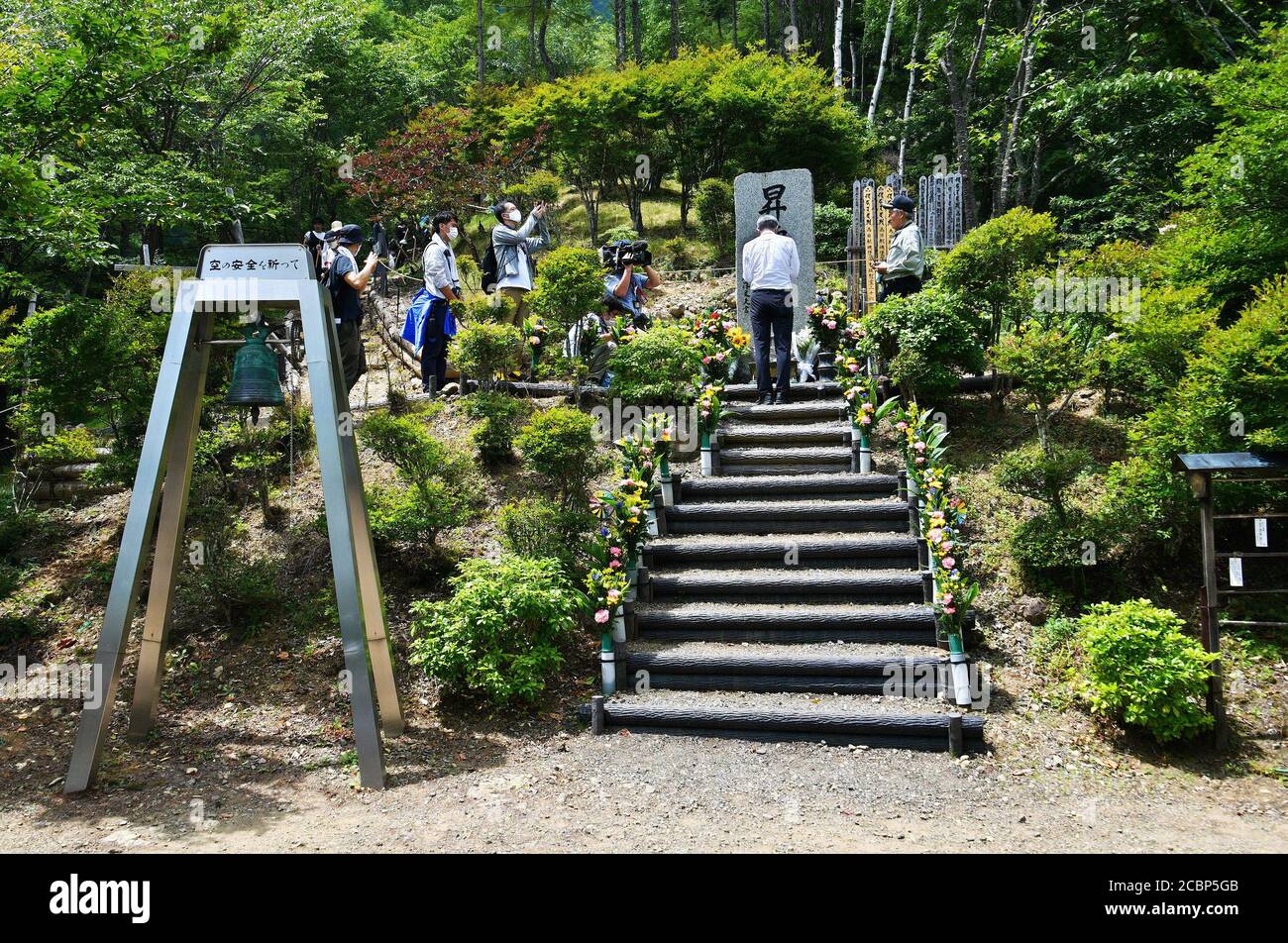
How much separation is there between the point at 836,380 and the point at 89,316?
25.4 ft

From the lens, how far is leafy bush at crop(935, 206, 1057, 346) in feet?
30.1

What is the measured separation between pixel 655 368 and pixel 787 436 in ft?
5.07

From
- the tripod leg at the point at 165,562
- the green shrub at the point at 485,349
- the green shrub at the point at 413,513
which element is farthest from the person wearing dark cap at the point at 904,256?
the tripod leg at the point at 165,562

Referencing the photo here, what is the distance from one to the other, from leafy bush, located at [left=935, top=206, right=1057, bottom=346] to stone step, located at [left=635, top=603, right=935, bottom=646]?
391 centimetres

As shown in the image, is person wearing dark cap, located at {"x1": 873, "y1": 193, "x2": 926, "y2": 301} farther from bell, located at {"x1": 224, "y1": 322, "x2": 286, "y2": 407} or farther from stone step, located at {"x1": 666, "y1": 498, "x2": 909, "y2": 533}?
bell, located at {"x1": 224, "y1": 322, "x2": 286, "y2": 407}

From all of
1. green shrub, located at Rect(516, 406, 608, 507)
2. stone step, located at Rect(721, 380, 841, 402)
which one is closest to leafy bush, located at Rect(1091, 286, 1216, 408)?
stone step, located at Rect(721, 380, 841, 402)

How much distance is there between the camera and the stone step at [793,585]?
706cm

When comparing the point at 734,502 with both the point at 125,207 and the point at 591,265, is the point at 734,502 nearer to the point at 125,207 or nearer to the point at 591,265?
the point at 591,265

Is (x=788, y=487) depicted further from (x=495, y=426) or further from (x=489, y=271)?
(x=489, y=271)

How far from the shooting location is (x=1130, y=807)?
5.25 m

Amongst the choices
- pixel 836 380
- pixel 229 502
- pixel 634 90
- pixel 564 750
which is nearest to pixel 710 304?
pixel 836 380

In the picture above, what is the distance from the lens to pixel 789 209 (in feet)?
37.4

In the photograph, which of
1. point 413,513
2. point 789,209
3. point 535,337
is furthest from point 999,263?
point 413,513

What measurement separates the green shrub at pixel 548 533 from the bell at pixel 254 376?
2.45m
